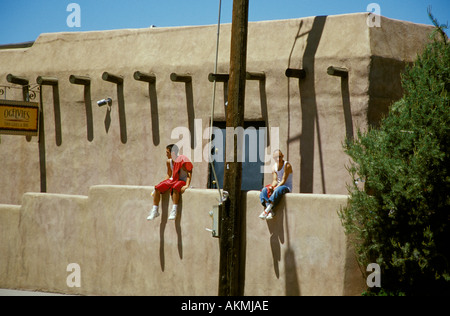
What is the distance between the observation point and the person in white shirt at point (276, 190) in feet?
40.5

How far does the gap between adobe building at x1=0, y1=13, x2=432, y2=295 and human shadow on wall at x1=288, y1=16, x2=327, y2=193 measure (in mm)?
23

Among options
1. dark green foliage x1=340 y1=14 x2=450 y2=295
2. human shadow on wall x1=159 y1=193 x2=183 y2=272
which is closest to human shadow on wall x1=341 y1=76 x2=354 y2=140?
dark green foliage x1=340 y1=14 x2=450 y2=295

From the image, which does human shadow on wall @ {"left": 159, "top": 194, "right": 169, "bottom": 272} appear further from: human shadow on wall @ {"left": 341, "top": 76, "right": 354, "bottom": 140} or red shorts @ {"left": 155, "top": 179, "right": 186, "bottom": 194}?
human shadow on wall @ {"left": 341, "top": 76, "right": 354, "bottom": 140}

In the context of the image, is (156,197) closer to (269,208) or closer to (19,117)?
(269,208)

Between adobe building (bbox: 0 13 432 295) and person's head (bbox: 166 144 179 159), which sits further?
person's head (bbox: 166 144 179 159)

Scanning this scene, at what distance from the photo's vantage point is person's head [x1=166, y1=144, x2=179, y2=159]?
14.1 meters

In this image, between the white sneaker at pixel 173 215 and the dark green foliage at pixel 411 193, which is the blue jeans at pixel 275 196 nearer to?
the dark green foliage at pixel 411 193

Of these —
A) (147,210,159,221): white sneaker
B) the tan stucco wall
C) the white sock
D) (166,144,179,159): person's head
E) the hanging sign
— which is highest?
the hanging sign

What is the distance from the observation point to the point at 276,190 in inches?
486

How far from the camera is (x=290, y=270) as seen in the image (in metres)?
12.2

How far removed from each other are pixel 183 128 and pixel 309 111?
9.24 ft

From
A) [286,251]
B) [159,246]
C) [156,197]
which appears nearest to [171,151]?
[156,197]

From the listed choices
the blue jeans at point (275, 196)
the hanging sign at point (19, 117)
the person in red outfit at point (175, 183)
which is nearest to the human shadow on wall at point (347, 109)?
the blue jeans at point (275, 196)
